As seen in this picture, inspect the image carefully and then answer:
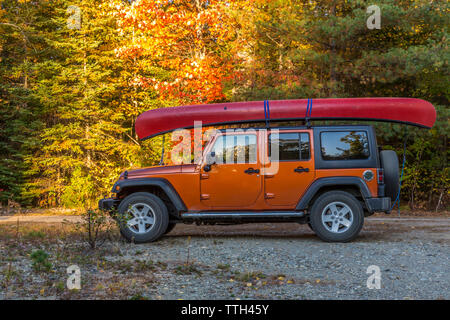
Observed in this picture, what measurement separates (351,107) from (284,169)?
172 cm

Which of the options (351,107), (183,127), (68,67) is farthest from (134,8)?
(351,107)

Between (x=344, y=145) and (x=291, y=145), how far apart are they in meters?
0.98

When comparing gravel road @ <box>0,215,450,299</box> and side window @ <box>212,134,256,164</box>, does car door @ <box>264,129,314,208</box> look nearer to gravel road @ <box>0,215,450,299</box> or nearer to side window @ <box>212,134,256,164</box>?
side window @ <box>212,134,256,164</box>

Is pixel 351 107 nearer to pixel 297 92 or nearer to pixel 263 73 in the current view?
pixel 297 92

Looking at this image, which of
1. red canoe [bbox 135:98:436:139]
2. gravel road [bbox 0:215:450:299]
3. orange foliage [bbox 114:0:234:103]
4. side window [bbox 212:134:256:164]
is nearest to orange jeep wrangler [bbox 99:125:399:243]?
side window [bbox 212:134:256:164]

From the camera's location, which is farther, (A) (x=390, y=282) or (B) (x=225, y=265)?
(B) (x=225, y=265)

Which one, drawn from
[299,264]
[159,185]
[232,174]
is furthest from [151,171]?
[299,264]

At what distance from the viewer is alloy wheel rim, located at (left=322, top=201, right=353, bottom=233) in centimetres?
894

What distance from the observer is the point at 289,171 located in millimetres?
9055

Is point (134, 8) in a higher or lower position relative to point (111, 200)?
higher

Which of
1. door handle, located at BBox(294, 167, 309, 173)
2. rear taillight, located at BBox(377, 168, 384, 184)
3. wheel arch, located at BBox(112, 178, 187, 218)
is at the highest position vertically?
door handle, located at BBox(294, 167, 309, 173)

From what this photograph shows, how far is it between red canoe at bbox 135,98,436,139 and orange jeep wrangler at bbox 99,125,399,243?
270mm

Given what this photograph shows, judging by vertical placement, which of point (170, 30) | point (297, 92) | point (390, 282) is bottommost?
point (390, 282)

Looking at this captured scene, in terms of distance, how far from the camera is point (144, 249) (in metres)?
8.38
